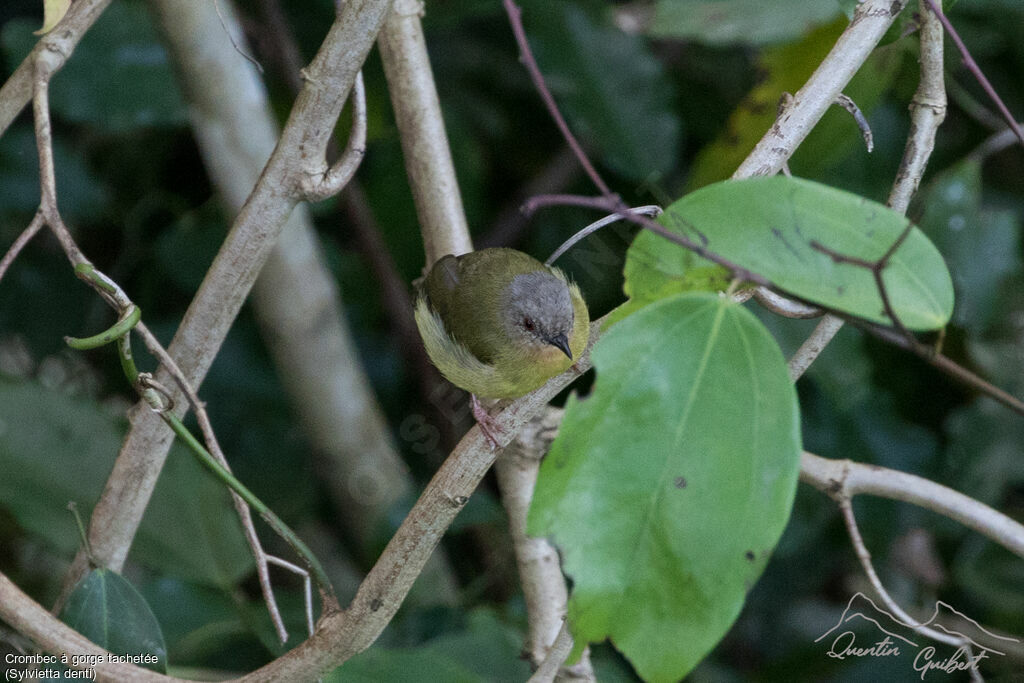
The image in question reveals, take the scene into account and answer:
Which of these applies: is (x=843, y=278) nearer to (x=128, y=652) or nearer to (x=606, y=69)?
(x=128, y=652)

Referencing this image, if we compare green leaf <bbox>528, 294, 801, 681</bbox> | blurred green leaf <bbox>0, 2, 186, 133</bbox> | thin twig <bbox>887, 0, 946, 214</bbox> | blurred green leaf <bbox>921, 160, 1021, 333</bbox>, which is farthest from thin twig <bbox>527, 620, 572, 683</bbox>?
blurred green leaf <bbox>0, 2, 186, 133</bbox>

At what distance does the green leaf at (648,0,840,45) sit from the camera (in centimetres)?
183

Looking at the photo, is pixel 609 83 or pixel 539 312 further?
pixel 609 83

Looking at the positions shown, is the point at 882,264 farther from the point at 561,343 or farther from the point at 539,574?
the point at 561,343

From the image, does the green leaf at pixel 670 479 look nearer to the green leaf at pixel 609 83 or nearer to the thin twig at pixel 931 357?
the thin twig at pixel 931 357

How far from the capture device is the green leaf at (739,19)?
1.83 metres

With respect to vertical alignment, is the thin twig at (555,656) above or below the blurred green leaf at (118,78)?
below

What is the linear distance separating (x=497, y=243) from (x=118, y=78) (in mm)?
1093

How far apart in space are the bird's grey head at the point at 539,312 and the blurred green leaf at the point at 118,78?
1.09 metres

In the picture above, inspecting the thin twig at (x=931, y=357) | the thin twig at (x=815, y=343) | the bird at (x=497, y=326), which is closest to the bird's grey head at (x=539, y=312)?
the bird at (x=497, y=326)

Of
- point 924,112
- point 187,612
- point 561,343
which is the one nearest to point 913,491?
point 924,112

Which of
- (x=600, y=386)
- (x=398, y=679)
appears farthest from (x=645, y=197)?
(x=600, y=386)

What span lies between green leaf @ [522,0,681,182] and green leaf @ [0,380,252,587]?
1299 mm

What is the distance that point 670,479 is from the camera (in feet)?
2.41
